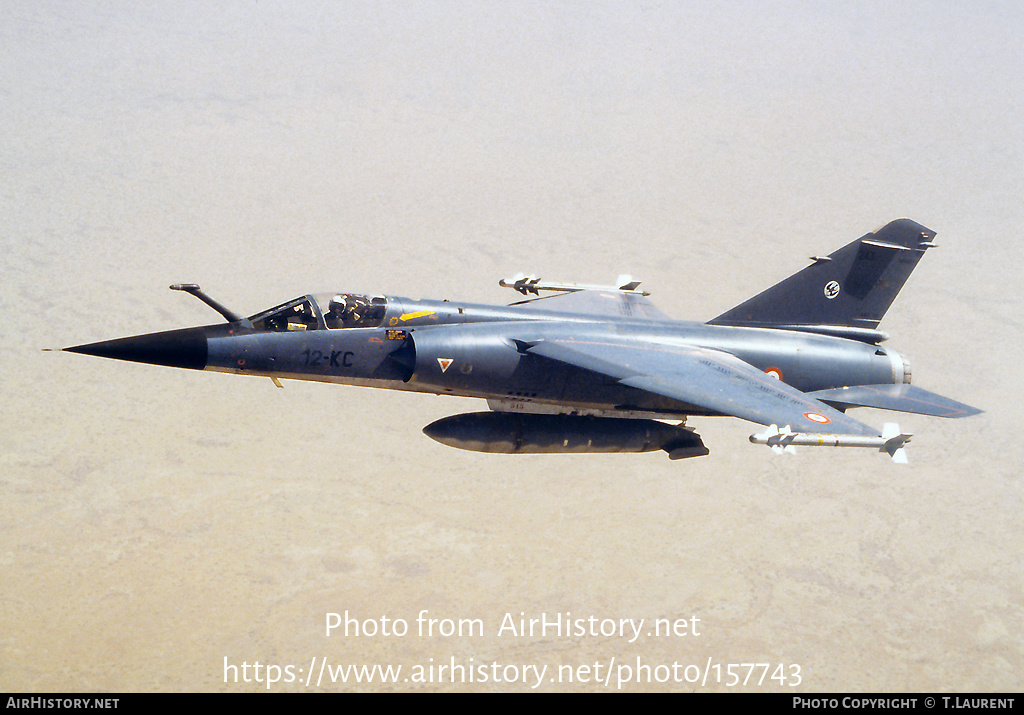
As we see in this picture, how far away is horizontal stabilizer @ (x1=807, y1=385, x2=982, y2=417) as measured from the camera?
2003cm

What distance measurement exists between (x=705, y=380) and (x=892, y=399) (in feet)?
14.9

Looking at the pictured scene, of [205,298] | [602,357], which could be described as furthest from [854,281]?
[205,298]

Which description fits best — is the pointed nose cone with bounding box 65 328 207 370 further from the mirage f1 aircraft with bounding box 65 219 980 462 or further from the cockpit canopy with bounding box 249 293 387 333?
the cockpit canopy with bounding box 249 293 387 333

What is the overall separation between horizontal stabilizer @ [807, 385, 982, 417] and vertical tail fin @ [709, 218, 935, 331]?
5.54 feet

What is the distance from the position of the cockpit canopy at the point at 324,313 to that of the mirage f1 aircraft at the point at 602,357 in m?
0.02

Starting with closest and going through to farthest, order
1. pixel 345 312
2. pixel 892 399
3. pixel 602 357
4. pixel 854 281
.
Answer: pixel 602 357
pixel 345 312
pixel 892 399
pixel 854 281

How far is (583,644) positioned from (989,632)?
11.9 metres

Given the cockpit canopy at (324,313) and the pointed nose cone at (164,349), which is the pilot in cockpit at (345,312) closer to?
the cockpit canopy at (324,313)

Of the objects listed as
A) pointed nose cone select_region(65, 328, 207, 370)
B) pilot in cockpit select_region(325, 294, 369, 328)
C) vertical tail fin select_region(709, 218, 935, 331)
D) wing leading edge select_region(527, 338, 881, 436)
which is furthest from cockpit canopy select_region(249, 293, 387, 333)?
vertical tail fin select_region(709, 218, 935, 331)

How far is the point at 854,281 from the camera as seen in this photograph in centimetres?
2197

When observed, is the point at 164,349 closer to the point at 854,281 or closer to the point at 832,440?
the point at 832,440

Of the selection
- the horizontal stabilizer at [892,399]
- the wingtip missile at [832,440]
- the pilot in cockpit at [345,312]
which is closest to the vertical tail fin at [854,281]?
the horizontal stabilizer at [892,399]

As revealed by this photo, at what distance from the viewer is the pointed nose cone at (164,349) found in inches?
696
